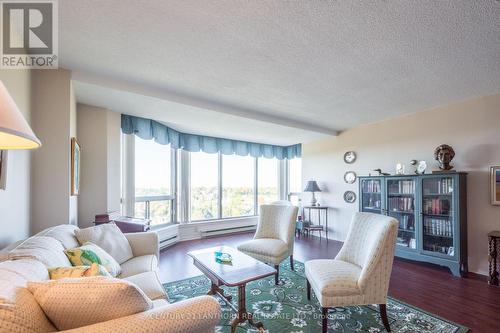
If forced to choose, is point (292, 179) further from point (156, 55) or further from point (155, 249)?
point (156, 55)

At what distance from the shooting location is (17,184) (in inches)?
72.8

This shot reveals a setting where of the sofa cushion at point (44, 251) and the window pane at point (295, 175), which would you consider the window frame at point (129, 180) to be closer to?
the sofa cushion at point (44, 251)

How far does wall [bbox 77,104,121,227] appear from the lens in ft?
9.94

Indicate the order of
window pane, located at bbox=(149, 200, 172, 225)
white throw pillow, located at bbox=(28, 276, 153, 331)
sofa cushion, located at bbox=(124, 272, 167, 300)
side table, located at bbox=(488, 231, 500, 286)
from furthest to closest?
1. window pane, located at bbox=(149, 200, 172, 225)
2. side table, located at bbox=(488, 231, 500, 286)
3. sofa cushion, located at bbox=(124, 272, 167, 300)
4. white throw pillow, located at bbox=(28, 276, 153, 331)

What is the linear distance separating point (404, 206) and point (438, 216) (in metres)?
0.43

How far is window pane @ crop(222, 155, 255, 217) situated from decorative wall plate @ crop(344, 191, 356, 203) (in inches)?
91.8

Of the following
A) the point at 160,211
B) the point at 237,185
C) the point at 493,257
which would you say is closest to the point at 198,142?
the point at 237,185

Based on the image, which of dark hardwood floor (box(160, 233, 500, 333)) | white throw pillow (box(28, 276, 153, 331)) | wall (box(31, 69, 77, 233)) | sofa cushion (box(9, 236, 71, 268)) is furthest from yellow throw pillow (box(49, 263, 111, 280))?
dark hardwood floor (box(160, 233, 500, 333))

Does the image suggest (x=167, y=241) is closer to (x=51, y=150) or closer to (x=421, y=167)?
(x=51, y=150)

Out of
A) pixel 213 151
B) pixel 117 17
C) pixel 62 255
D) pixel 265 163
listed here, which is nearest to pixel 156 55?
pixel 117 17

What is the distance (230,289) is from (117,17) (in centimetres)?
263

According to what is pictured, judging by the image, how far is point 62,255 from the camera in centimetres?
159

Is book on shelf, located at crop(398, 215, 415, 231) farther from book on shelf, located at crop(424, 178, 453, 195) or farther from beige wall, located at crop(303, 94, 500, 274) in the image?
beige wall, located at crop(303, 94, 500, 274)

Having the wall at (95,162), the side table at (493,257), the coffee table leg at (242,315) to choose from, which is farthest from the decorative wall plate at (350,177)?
the wall at (95,162)
